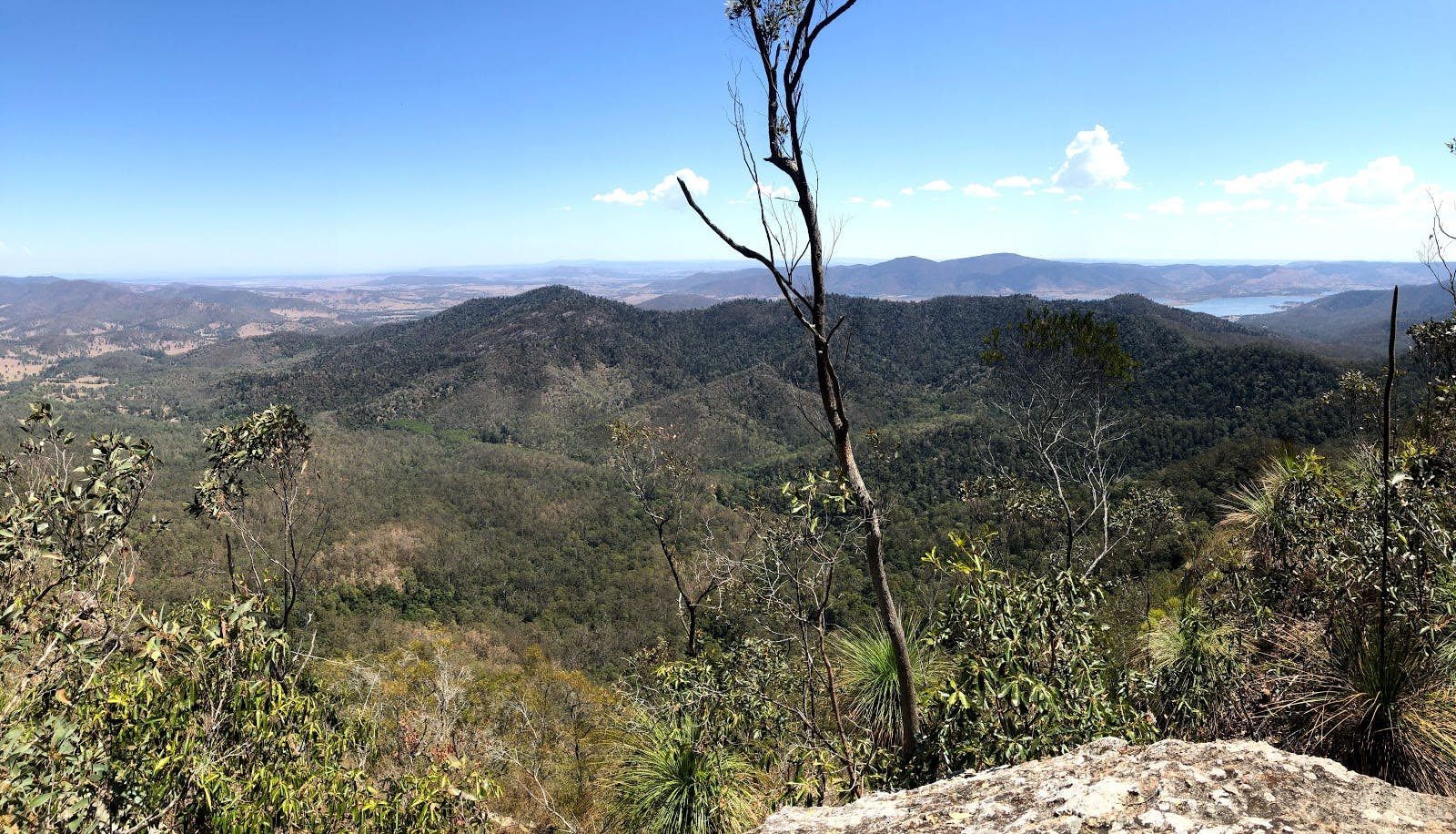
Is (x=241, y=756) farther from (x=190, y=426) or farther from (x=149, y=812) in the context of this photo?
(x=190, y=426)

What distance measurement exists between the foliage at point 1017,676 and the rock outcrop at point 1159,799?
40 cm

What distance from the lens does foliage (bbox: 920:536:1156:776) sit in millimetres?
3715

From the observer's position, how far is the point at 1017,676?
3.72m

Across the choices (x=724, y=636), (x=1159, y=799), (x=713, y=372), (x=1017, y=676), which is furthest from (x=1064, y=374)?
(x=713, y=372)

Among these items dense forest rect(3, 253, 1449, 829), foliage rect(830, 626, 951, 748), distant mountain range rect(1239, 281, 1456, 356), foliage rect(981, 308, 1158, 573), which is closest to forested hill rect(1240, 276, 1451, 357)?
distant mountain range rect(1239, 281, 1456, 356)

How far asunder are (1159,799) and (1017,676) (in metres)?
1.15

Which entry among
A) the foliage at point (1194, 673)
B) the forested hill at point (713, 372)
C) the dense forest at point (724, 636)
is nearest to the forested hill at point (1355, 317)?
the forested hill at point (713, 372)

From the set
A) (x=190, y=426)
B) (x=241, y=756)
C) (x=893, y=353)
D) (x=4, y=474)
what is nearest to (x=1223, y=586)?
(x=241, y=756)

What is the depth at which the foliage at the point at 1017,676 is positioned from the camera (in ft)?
12.2

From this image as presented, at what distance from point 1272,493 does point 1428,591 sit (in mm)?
3421

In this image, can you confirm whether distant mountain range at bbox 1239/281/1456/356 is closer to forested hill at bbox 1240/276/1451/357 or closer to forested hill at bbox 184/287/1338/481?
forested hill at bbox 1240/276/1451/357

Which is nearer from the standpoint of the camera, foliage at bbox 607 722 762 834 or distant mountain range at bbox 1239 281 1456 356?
foliage at bbox 607 722 762 834

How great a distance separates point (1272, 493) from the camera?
737 cm

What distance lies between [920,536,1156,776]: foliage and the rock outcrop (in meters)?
0.40
